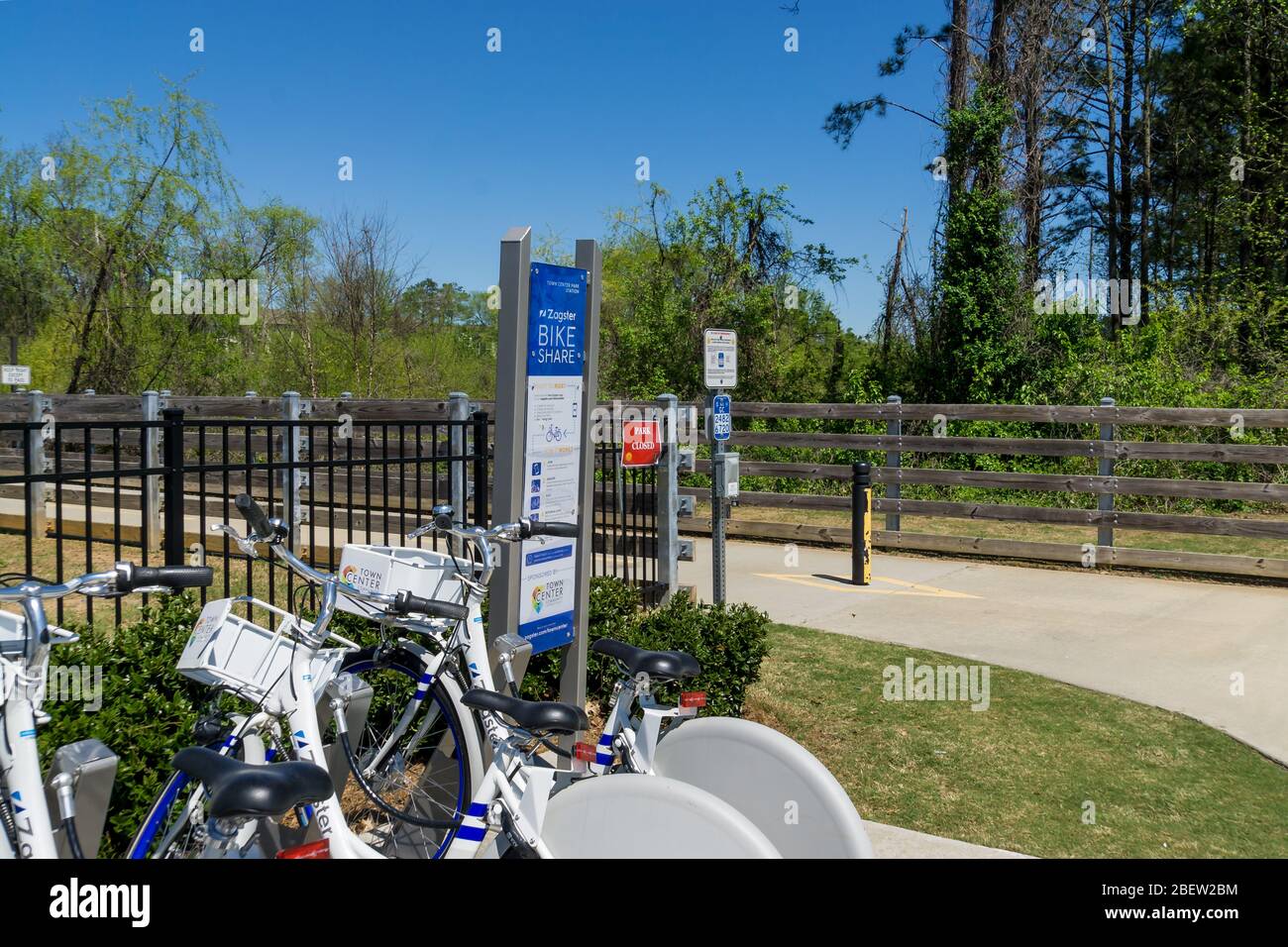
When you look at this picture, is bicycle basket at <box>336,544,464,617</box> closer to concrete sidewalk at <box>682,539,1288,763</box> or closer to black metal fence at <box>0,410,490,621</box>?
black metal fence at <box>0,410,490,621</box>

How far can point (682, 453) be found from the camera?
816 cm

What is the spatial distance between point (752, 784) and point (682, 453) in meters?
4.76

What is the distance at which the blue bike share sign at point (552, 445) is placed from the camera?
469 cm

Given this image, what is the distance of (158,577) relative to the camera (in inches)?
107

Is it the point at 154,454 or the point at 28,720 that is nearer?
the point at 28,720

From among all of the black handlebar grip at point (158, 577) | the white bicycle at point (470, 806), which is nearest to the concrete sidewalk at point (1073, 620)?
the white bicycle at point (470, 806)

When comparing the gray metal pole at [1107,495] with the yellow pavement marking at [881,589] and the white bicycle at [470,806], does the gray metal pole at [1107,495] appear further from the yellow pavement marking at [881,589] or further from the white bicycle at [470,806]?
the white bicycle at [470,806]

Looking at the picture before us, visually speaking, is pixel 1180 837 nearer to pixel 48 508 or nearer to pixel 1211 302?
pixel 48 508

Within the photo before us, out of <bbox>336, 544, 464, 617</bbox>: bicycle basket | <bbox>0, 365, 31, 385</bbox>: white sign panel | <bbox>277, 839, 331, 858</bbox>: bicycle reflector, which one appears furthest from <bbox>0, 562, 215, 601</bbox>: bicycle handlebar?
<bbox>0, 365, 31, 385</bbox>: white sign panel

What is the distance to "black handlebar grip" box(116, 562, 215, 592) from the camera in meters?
2.59

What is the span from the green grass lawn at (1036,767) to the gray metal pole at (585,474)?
4.79ft

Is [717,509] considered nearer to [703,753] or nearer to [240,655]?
[703,753]

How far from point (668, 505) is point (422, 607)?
15.8ft

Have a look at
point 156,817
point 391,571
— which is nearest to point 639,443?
point 391,571
